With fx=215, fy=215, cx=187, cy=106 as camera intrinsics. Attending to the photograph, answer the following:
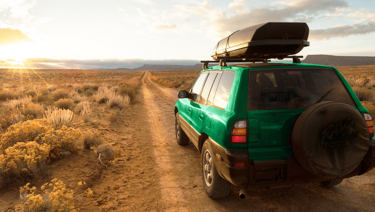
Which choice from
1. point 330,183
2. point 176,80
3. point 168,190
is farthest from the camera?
point 176,80

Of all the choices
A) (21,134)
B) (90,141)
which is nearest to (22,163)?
(21,134)

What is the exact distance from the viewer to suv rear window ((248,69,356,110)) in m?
2.64

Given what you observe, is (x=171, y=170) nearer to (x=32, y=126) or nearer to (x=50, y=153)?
(x=50, y=153)

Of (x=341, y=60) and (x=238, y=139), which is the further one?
(x=341, y=60)

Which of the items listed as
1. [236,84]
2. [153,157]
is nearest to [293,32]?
[236,84]

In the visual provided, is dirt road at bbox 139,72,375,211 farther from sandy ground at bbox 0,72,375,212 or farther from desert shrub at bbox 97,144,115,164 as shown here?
desert shrub at bbox 97,144,115,164

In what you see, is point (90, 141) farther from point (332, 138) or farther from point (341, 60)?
point (341, 60)

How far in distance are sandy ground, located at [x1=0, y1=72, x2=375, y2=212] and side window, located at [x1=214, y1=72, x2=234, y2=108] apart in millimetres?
1201

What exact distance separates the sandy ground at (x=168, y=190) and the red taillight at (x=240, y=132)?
0.68 meters

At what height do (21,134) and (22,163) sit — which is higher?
(21,134)

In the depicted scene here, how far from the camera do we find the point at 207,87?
4.05 meters

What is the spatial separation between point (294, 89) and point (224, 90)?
3.04ft

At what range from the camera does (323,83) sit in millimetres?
2854

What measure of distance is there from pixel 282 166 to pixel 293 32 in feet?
6.76
